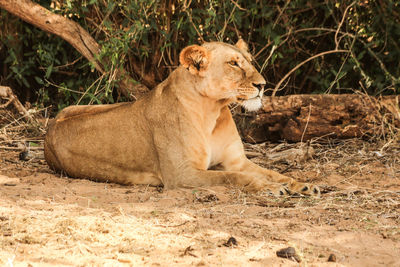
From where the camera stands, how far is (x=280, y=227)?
308cm

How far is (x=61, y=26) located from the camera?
6305 mm

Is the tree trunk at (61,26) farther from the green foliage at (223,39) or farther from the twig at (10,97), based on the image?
the twig at (10,97)

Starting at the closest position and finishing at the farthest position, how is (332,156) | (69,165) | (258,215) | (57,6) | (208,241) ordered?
(208,241) → (258,215) → (69,165) → (332,156) → (57,6)

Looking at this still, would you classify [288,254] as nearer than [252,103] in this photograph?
Yes

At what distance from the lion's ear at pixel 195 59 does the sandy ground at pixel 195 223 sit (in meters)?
0.89

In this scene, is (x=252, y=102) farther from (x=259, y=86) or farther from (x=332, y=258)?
(x=332, y=258)

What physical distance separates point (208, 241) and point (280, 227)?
48 cm

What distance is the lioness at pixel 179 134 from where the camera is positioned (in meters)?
4.31

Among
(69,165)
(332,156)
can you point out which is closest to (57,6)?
(69,165)

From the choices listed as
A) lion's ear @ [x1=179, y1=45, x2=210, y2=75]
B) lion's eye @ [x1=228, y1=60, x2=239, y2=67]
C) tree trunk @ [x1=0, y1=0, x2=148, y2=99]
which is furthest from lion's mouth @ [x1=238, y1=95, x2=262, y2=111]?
tree trunk @ [x1=0, y1=0, x2=148, y2=99]

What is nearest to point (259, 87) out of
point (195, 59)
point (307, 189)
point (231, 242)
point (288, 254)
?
point (195, 59)

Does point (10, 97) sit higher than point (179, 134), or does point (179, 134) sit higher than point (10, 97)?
point (179, 134)

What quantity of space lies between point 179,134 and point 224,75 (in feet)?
1.76

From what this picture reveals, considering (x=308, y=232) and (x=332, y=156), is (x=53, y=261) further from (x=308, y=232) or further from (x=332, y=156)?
(x=332, y=156)
